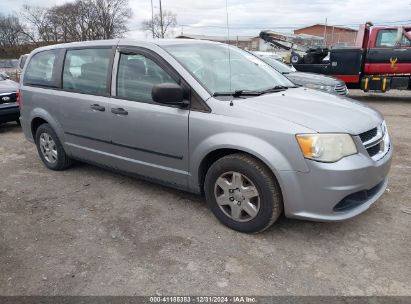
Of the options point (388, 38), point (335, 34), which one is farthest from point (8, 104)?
point (335, 34)

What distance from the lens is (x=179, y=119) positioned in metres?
3.36

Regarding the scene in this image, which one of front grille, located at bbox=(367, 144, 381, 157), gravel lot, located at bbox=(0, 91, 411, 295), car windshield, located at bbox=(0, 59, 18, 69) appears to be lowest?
gravel lot, located at bbox=(0, 91, 411, 295)

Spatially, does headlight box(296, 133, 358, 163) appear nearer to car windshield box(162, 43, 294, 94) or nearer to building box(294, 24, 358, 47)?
car windshield box(162, 43, 294, 94)

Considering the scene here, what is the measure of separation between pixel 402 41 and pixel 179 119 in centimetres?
1033

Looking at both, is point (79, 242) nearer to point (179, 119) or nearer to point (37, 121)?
point (179, 119)

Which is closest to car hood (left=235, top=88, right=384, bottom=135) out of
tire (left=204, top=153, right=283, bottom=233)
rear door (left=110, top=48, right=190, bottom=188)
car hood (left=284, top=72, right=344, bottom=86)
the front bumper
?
the front bumper

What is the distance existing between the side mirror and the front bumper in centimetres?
111

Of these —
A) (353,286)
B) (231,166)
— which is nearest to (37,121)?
(231,166)

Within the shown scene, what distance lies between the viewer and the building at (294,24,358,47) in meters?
24.6

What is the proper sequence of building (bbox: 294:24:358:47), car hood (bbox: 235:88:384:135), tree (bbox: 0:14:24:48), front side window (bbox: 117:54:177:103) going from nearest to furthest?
1. car hood (bbox: 235:88:384:135)
2. front side window (bbox: 117:54:177:103)
3. building (bbox: 294:24:358:47)
4. tree (bbox: 0:14:24:48)

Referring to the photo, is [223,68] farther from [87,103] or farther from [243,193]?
[87,103]

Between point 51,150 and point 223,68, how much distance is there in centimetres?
275

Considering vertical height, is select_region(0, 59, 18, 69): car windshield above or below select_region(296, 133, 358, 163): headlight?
below

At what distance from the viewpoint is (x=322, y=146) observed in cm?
275
